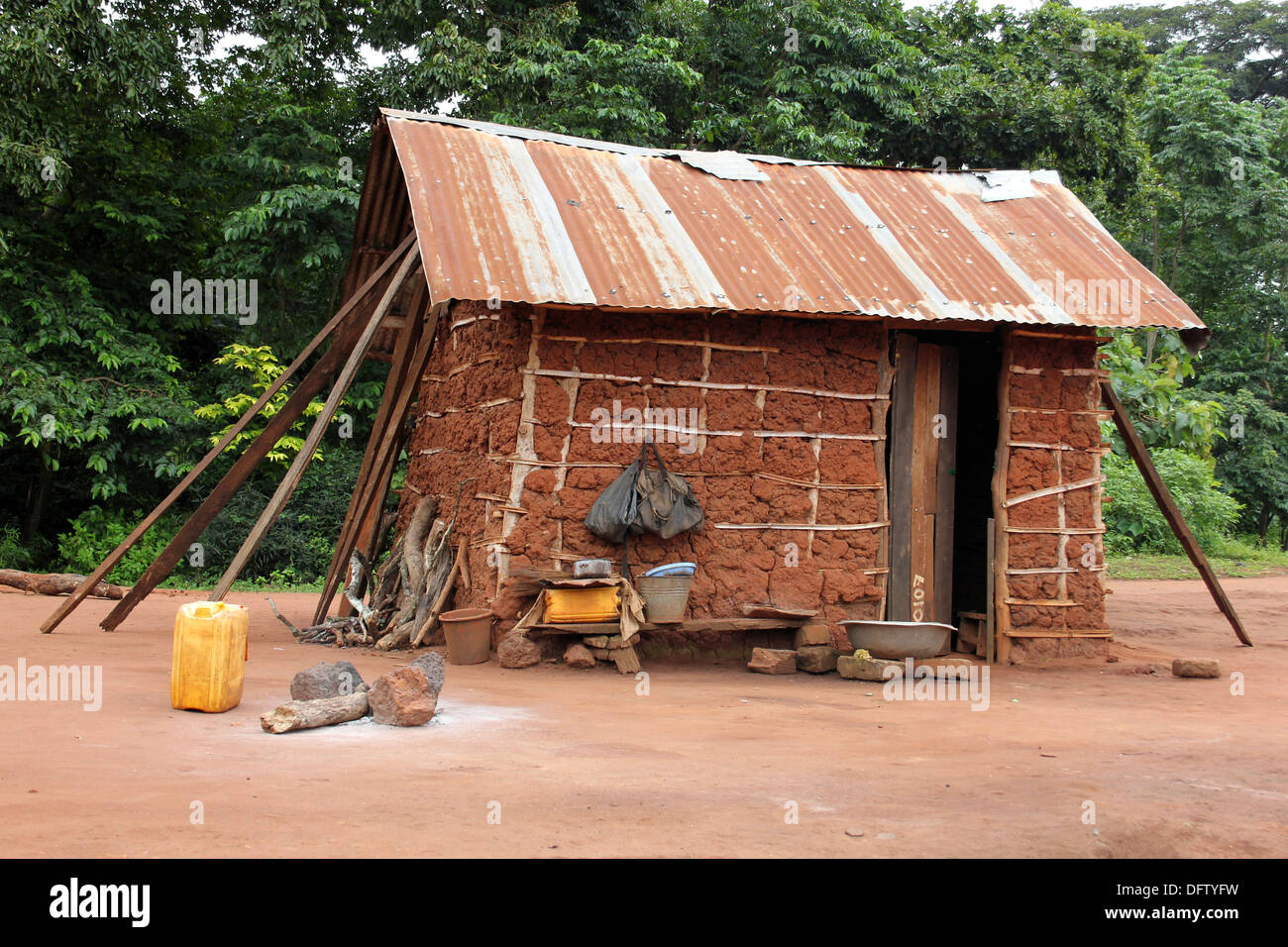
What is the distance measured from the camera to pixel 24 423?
13375mm

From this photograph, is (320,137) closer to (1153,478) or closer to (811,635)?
(811,635)

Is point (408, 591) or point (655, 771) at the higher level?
point (408, 591)

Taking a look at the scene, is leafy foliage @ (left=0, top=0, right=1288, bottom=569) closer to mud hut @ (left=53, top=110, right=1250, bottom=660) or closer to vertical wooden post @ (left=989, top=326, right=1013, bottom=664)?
mud hut @ (left=53, top=110, right=1250, bottom=660)

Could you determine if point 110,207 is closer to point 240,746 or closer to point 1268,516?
point 240,746

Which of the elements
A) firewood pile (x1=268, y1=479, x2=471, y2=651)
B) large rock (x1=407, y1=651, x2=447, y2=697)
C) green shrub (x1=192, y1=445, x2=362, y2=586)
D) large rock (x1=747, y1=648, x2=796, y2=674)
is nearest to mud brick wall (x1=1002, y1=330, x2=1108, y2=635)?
large rock (x1=747, y1=648, x2=796, y2=674)

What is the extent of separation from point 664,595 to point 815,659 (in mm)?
1254

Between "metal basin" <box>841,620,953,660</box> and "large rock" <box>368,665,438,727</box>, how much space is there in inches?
142

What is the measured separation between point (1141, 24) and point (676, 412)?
102 feet

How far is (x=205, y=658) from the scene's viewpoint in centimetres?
602

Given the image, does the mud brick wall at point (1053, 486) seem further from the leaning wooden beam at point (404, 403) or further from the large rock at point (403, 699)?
the large rock at point (403, 699)

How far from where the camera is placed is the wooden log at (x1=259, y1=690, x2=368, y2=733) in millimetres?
5586

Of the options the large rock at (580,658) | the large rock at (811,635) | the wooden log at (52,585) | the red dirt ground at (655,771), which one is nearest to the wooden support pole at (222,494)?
the red dirt ground at (655,771)

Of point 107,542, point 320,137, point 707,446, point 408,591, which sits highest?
point 320,137

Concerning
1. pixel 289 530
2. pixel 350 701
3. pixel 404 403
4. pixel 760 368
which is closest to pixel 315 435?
pixel 404 403
